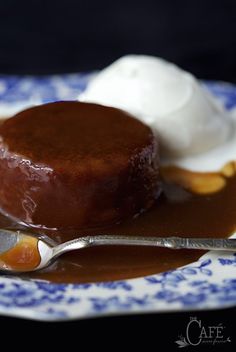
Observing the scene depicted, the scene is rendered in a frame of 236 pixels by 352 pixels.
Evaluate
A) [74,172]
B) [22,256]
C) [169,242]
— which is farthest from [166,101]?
[22,256]

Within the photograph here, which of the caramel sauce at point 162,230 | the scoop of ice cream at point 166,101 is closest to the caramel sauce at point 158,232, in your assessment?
the caramel sauce at point 162,230

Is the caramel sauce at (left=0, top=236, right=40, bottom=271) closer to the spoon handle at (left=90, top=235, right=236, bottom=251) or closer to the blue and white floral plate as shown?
the blue and white floral plate

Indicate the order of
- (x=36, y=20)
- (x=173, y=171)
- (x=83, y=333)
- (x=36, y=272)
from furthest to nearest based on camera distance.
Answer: (x=36, y=20)
(x=173, y=171)
(x=36, y=272)
(x=83, y=333)

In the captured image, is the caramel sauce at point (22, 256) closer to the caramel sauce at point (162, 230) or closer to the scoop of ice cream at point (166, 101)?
the caramel sauce at point (162, 230)

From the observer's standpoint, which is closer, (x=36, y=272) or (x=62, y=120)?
(x=36, y=272)

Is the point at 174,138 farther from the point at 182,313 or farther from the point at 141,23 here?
the point at 141,23

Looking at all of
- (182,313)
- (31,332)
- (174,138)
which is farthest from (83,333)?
(174,138)

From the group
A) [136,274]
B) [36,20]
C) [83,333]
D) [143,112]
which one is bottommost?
[83,333]
